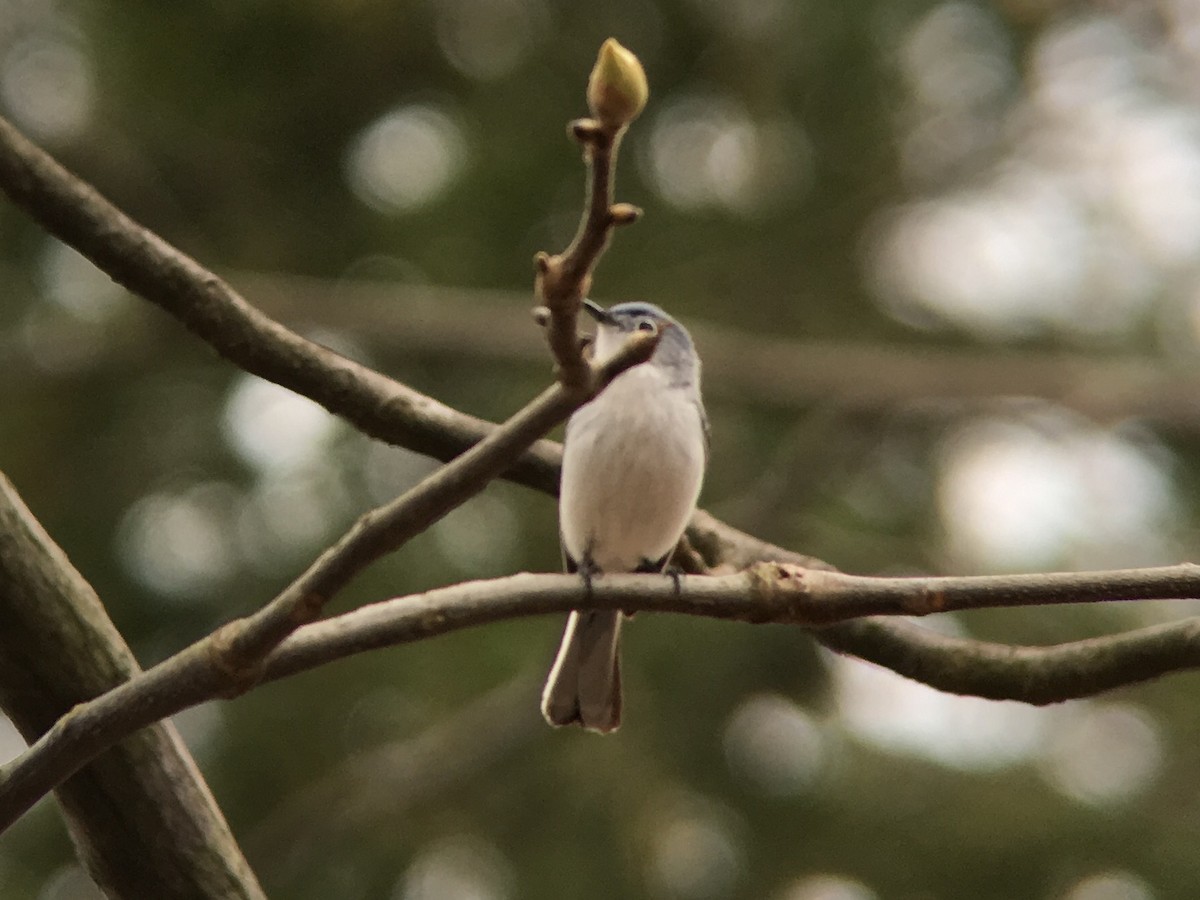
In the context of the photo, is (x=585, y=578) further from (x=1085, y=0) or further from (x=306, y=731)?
(x=1085, y=0)

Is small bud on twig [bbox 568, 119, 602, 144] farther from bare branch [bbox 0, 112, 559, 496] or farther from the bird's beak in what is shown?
the bird's beak

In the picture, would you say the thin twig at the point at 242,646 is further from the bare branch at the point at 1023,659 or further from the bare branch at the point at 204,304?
the bare branch at the point at 1023,659

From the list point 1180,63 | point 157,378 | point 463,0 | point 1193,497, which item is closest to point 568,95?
point 463,0

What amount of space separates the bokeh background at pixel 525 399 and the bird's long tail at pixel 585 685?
6.25ft

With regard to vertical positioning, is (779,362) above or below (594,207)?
above

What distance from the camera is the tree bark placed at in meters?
2.12

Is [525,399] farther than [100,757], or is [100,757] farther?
[525,399]

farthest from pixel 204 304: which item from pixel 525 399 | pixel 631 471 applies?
pixel 525 399

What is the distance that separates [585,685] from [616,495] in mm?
436

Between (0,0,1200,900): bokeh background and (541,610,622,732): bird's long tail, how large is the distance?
6.25 ft

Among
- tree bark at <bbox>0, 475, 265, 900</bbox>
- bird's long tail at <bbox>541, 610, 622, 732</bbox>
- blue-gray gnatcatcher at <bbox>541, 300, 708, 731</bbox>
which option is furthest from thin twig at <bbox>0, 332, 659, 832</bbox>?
bird's long tail at <bbox>541, 610, 622, 732</bbox>

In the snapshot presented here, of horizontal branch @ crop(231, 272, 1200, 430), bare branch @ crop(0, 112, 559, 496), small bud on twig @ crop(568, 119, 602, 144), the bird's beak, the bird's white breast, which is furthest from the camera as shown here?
horizontal branch @ crop(231, 272, 1200, 430)

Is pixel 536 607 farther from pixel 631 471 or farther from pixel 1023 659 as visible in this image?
pixel 631 471

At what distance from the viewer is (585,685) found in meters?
3.41
